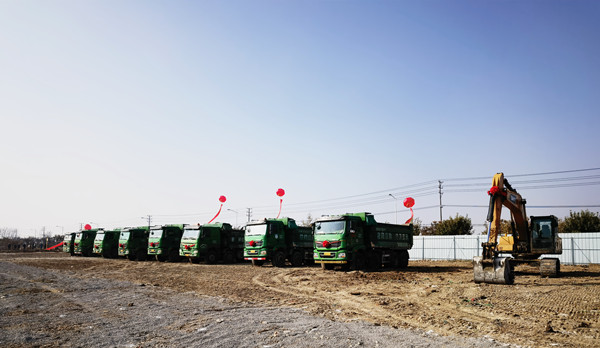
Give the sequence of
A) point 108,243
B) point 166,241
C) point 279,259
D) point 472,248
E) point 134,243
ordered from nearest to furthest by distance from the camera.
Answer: point 279,259
point 166,241
point 472,248
point 134,243
point 108,243

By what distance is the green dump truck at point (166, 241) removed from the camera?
30.2m

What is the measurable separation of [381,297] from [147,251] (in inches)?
1022

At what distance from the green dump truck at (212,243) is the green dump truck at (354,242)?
946cm

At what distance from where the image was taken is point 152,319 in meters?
7.94

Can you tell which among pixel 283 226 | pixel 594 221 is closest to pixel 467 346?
pixel 283 226

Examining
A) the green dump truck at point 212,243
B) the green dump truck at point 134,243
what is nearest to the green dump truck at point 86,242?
the green dump truck at point 134,243

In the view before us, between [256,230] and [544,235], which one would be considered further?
[256,230]

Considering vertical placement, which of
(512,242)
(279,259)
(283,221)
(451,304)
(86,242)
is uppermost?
(283,221)

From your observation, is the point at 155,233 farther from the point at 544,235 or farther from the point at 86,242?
the point at 544,235

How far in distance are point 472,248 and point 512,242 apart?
12987 millimetres

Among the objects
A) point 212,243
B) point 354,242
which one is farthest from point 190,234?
point 354,242

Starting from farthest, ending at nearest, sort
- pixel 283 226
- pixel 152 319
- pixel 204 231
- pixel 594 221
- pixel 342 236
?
1. pixel 594 221
2. pixel 204 231
3. pixel 283 226
4. pixel 342 236
5. pixel 152 319

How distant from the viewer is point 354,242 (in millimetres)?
20453

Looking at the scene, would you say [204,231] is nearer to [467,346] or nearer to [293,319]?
[293,319]
